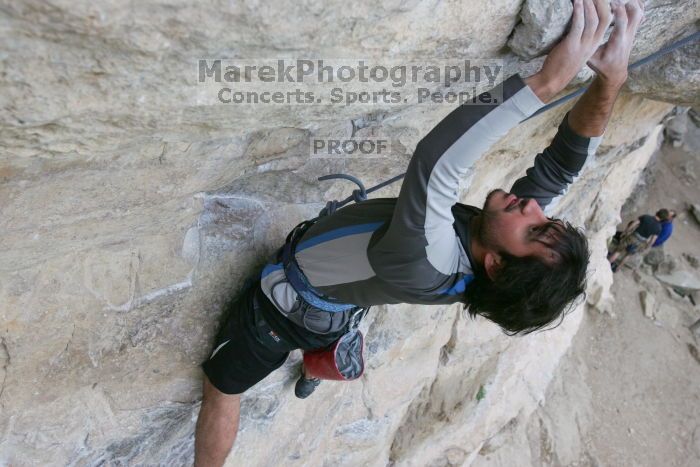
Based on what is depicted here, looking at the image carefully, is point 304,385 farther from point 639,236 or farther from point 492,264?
point 639,236

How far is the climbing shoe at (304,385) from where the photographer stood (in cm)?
326

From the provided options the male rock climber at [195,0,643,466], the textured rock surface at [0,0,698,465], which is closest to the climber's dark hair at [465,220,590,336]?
the male rock climber at [195,0,643,466]

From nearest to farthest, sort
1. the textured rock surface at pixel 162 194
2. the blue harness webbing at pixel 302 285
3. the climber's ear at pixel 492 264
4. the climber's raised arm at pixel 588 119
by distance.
Result: the textured rock surface at pixel 162 194 → the climber's raised arm at pixel 588 119 → the climber's ear at pixel 492 264 → the blue harness webbing at pixel 302 285

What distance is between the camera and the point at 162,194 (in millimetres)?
2234

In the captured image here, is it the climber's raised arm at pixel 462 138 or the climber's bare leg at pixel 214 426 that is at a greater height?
the climber's raised arm at pixel 462 138

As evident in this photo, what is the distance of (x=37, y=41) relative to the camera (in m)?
1.31

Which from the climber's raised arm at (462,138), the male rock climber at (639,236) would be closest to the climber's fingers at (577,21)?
the climber's raised arm at (462,138)

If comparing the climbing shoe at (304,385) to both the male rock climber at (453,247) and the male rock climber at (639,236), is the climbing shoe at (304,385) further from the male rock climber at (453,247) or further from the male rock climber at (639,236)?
the male rock climber at (639,236)

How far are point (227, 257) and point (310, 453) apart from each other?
1.78m

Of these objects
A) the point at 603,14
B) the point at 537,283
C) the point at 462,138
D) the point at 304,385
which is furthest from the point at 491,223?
the point at 304,385

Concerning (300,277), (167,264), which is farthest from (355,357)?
(167,264)

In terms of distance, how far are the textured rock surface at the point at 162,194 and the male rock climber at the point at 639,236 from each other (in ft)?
19.2

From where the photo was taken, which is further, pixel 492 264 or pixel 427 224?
pixel 492 264

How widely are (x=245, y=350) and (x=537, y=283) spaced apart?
1366 mm
